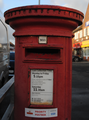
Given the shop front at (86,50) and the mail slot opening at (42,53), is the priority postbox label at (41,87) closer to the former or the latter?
the mail slot opening at (42,53)

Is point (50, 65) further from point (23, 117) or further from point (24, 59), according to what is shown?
point (23, 117)

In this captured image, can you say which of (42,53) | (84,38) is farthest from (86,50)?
(42,53)

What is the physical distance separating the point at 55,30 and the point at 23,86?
65 cm

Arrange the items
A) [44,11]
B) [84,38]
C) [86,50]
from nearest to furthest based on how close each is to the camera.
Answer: [44,11], [86,50], [84,38]

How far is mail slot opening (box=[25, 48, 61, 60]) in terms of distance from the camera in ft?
5.02

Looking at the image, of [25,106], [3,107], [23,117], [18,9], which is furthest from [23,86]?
[3,107]

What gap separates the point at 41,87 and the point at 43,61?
0.86ft

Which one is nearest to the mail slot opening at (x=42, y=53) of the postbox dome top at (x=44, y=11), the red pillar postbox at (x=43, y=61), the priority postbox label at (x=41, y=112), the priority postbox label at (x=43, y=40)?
the red pillar postbox at (x=43, y=61)

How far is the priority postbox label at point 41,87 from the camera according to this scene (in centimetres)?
150

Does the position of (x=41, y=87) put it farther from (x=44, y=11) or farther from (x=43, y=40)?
(x=44, y=11)

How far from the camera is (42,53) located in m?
1.54

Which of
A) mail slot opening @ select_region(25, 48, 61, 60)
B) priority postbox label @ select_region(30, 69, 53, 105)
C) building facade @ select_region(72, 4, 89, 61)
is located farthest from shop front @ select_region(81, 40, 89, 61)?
priority postbox label @ select_region(30, 69, 53, 105)

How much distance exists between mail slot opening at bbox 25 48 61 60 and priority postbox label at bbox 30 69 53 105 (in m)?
0.15

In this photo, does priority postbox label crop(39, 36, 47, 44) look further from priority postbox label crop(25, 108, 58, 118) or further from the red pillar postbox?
priority postbox label crop(25, 108, 58, 118)
